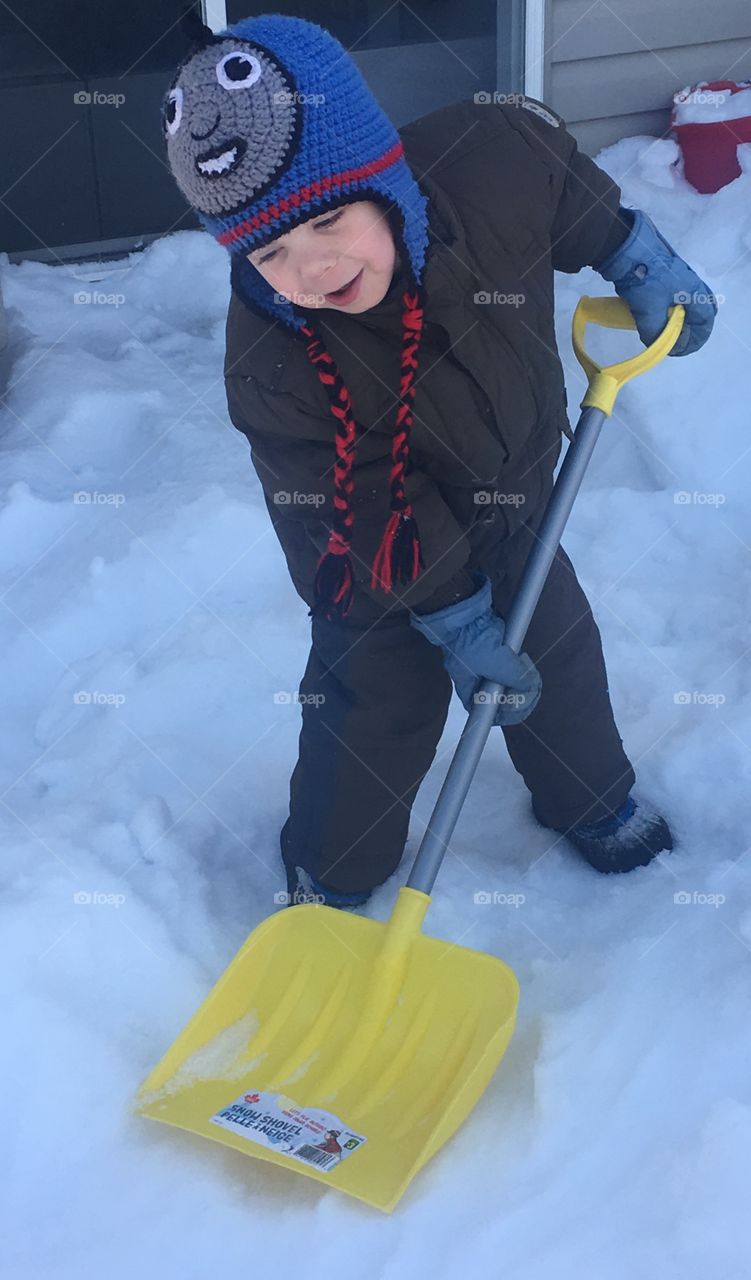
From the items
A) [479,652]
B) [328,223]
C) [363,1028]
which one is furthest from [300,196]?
[363,1028]

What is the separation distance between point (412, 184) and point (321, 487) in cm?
36

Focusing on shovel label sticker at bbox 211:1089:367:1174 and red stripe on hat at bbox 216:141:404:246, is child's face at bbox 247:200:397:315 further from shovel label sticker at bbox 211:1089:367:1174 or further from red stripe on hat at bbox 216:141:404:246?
shovel label sticker at bbox 211:1089:367:1174

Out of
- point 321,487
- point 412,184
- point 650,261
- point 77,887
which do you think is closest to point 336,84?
point 412,184

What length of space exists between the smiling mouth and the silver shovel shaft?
→ 0.66 m

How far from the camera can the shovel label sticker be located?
146cm

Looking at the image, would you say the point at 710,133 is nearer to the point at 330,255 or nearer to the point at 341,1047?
the point at 330,255

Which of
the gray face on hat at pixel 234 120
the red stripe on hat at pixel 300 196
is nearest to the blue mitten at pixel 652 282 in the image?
the red stripe on hat at pixel 300 196

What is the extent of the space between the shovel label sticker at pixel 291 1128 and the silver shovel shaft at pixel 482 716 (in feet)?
0.99

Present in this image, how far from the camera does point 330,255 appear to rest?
1.31m

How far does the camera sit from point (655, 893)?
185 centimetres

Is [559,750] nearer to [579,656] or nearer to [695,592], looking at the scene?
[579,656]

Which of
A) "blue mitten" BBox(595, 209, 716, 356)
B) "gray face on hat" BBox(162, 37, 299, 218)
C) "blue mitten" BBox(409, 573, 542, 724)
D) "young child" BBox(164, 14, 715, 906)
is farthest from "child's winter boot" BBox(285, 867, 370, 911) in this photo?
"gray face on hat" BBox(162, 37, 299, 218)

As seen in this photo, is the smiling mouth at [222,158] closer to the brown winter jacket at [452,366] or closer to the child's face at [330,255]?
the child's face at [330,255]

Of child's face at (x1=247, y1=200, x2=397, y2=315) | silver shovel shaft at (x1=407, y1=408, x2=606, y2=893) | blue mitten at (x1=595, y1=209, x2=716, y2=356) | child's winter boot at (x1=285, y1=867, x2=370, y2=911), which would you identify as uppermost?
child's face at (x1=247, y1=200, x2=397, y2=315)
